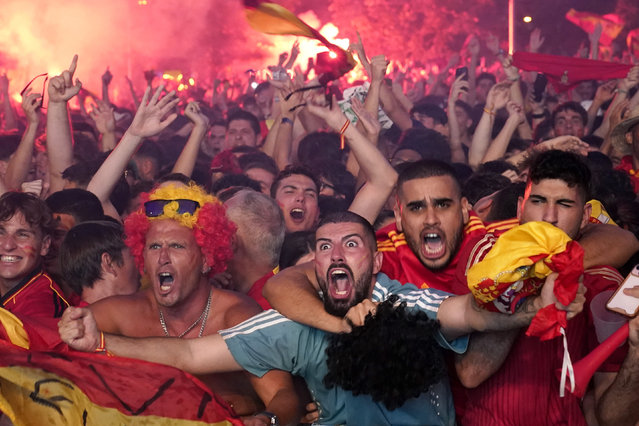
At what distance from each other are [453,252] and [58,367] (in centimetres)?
191

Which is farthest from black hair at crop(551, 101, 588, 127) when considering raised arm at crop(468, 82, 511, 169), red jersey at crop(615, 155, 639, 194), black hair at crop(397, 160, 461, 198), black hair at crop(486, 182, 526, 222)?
black hair at crop(397, 160, 461, 198)

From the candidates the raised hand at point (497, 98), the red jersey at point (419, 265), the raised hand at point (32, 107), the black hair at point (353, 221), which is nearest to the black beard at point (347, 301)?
the black hair at point (353, 221)

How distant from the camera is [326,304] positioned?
11.6 ft

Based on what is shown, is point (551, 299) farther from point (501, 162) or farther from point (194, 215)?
point (501, 162)

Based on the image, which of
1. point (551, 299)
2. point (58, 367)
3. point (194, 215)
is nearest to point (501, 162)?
point (194, 215)

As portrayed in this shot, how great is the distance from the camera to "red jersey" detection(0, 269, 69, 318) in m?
4.34

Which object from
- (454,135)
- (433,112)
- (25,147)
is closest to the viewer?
(25,147)

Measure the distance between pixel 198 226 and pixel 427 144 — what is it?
11.5ft

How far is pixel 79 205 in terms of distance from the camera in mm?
5258

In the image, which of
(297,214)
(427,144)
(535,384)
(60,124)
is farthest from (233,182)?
(535,384)

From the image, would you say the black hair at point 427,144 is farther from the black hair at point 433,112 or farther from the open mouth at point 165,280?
the open mouth at point 165,280

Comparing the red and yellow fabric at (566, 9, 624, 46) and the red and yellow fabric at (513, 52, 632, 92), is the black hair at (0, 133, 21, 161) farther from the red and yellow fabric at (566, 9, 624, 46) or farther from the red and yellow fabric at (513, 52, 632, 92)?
the red and yellow fabric at (566, 9, 624, 46)

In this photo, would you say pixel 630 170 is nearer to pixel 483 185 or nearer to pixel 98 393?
pixel 483 185

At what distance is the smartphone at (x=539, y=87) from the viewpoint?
9.41m
